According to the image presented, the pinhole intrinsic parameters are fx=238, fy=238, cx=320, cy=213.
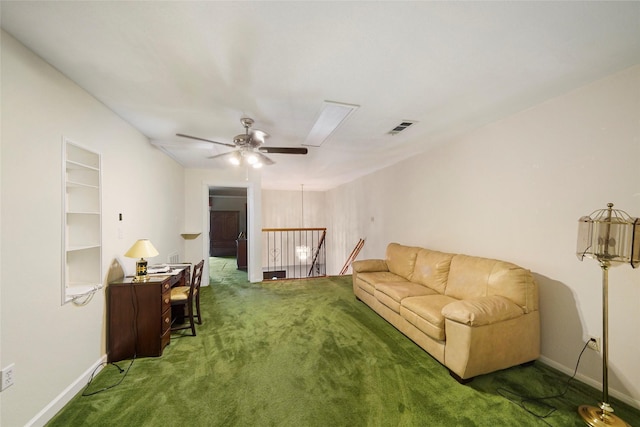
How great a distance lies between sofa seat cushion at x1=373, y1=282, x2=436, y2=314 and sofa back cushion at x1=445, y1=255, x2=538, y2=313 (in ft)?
1.06

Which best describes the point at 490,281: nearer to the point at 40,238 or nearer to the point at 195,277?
the point at 195,277

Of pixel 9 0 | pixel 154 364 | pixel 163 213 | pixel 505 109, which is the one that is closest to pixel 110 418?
pixel 154 364

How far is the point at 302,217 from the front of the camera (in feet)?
28.2

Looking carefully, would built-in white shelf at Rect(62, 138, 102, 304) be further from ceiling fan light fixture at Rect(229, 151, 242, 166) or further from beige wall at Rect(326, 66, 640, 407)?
beige wall at Rect(326, 66, 640, 407)

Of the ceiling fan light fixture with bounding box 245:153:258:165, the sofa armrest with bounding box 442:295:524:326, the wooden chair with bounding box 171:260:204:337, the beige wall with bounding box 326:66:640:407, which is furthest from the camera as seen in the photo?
the wooden chair with bounding box 171:260:204:337

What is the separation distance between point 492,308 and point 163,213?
175 inches

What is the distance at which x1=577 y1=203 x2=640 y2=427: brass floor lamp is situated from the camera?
1.57 metres

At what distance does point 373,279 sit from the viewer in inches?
142

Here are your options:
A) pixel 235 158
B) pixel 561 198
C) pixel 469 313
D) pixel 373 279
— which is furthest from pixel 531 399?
pixel 235 158

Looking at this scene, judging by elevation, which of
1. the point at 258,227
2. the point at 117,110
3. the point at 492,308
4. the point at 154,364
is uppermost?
the point at 117,110

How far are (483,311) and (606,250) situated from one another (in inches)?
35.8

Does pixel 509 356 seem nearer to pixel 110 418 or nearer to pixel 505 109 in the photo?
pixel 505 109

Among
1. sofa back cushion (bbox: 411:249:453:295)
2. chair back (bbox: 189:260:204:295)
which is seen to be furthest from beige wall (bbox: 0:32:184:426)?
sofa back cushion (bbox: 411:249:453:295)

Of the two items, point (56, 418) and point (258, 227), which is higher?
point (258, 227)
